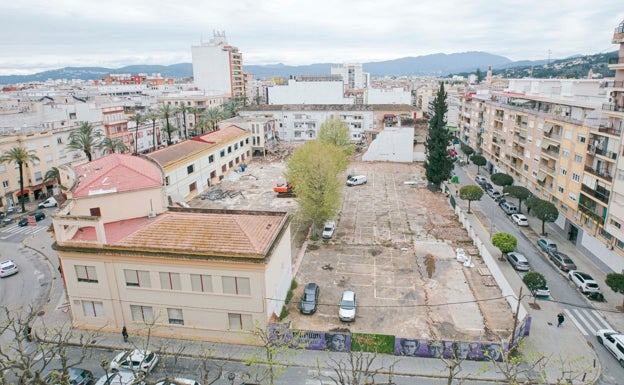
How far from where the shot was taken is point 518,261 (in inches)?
1601

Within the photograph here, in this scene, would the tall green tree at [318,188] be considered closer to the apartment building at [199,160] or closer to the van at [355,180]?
the apartment building at [199,160]

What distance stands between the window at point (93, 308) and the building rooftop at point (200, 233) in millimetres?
4854

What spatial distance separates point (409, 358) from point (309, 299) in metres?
9.23

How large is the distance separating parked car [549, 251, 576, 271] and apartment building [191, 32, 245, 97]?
125613 mm

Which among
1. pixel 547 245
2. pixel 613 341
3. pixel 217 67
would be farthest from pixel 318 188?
pixel 217 67

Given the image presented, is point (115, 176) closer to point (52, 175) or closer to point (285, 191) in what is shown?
point (285, 191)

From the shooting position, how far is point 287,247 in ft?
112

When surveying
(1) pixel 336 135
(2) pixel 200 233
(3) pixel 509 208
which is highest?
(1) pixel 336 135

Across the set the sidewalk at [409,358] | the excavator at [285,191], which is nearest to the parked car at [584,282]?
the sidewalk at [409,358]

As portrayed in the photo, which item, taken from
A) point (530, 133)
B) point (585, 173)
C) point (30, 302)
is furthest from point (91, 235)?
point (530, 133)

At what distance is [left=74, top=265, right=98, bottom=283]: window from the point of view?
1155 inches

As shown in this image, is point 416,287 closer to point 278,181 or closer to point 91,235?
point 91,235

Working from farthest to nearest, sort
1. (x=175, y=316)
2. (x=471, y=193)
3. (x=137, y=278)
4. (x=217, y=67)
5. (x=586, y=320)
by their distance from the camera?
(x=217, y=67), (x=471, y=193), (x=586, y=320), (x=175, y=316), (x=137, y=278)

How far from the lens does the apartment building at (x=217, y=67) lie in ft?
490
